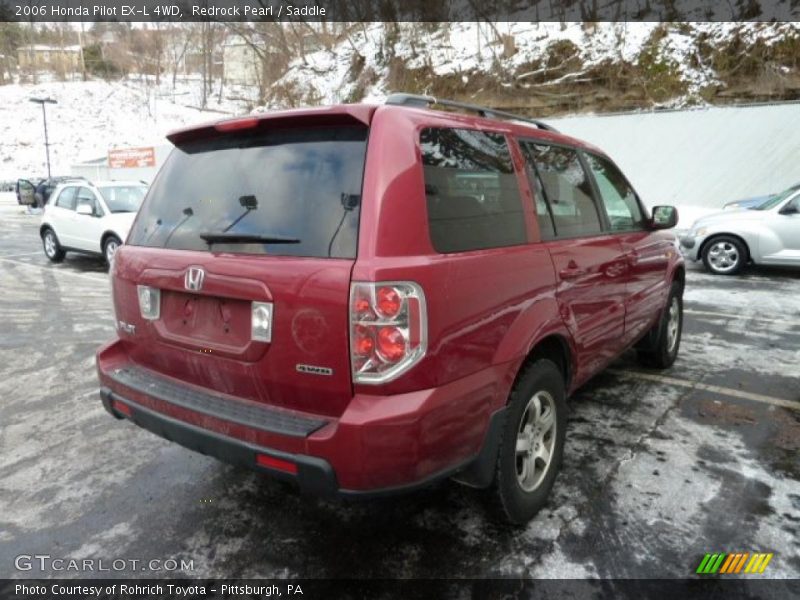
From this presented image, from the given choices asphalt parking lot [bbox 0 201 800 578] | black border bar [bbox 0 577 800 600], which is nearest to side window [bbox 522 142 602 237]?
asphalt parking lot [bbox 0 201 800 578]

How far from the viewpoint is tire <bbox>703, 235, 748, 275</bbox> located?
9.26 meters

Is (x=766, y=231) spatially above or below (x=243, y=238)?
below

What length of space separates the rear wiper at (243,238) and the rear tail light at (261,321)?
262 mm

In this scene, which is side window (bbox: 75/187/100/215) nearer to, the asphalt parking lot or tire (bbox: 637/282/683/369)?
the asphalt parking lot

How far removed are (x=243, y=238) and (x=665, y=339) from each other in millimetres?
3849

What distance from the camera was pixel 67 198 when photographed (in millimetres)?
11523

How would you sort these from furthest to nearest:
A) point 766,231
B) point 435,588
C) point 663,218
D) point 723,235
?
point 723,235 < point 766,231 < point 663,218 < point 435,588

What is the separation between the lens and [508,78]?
2409cm

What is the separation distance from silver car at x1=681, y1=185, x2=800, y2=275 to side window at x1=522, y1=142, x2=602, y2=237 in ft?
22.9

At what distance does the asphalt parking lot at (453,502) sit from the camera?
→ 2523 mm

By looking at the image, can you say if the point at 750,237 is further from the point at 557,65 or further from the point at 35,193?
the point at 35,193

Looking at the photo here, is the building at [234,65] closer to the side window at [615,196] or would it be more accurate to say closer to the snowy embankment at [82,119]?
the snowy embankment at [82,119]

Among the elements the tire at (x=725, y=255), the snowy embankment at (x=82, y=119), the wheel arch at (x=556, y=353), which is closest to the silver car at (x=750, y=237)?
the tire at (x=725, y=255)

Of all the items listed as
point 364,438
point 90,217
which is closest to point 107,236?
point 90,217
